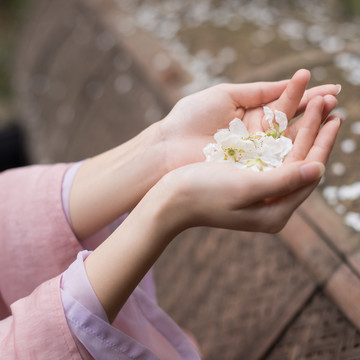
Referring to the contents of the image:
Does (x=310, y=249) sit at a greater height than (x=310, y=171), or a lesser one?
lesser

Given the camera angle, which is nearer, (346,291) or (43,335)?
(43,335)

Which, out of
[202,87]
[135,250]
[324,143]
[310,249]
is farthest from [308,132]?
[202,87]

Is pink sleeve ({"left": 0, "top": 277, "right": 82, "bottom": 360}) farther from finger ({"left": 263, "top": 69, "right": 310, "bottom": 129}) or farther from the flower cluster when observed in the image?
finger ({"left": 263, "top": 69, "right": 310, "bottom": 129})

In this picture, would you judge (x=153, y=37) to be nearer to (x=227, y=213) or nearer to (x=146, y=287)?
(x=146, y=287)

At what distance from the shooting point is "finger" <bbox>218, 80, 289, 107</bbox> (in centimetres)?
86

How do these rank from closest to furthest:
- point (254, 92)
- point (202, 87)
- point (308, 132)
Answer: point (308, 132), point (254, 92), point (202, 87)

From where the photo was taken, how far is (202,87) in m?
1.72

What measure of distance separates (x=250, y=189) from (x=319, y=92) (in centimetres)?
30

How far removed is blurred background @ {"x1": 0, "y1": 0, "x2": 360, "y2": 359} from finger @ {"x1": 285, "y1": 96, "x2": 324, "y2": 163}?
43 cm

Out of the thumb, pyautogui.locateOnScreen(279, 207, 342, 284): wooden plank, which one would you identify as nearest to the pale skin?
the thumb

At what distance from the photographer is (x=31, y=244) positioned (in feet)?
3.06

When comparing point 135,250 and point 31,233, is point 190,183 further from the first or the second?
point 31,233

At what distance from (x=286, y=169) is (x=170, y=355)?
19.4 inches

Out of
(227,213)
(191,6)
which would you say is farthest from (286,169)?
(191,6)
